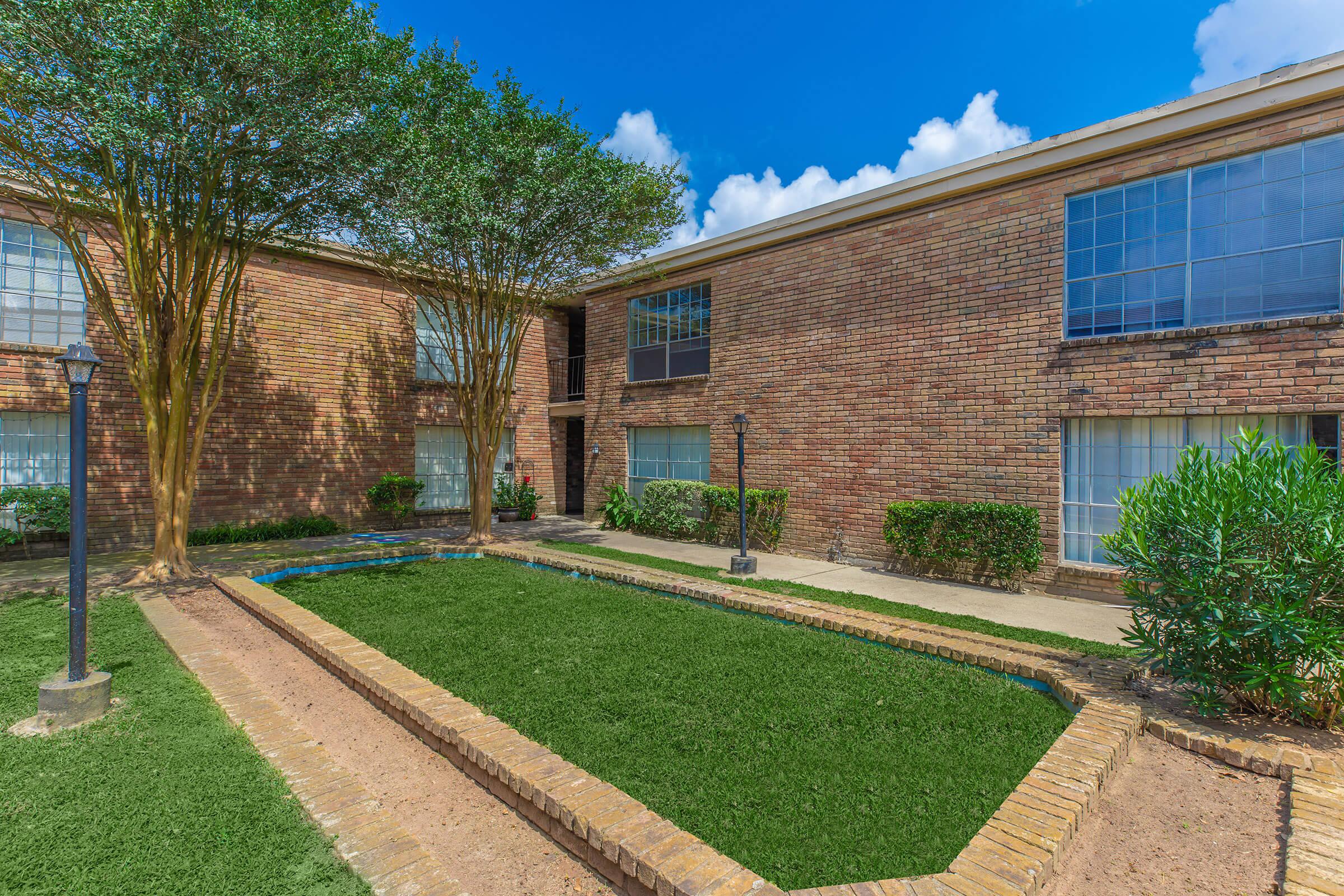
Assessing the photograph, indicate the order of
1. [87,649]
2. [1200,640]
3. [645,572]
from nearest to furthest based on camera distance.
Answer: [1200,640], [87,649], [645,572]

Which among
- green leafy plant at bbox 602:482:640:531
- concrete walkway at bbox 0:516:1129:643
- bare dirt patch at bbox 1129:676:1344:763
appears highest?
green leafy plant at bbox 602:482:640:531

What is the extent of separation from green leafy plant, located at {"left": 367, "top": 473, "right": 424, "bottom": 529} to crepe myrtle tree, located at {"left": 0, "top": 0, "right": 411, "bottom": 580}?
4974mm

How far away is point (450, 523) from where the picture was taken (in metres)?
15.4

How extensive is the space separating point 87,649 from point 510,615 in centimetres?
364

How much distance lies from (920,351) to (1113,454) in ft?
9.44

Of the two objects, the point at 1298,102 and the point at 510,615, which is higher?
the point at 1298,102

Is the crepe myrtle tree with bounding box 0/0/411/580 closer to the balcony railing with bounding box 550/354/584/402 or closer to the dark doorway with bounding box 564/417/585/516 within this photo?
the balcony railing with bounding box 550/354/584/402

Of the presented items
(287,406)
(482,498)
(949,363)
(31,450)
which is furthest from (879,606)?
(31,450)

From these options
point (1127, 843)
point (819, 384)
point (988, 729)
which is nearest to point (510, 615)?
point (988, 729)

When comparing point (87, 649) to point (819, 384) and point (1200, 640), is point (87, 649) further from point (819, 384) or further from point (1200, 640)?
point (819, 384)

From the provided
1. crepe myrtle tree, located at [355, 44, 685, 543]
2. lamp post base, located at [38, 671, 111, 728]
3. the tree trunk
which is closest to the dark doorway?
crepe myrtle tree, located at [355, 44, 685, 543]

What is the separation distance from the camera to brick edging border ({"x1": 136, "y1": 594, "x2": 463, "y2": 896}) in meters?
2.64

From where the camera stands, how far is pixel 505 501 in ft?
52.7

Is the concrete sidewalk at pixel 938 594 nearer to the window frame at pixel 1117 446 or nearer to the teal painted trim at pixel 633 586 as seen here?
the window frame at pixel 1117 446
